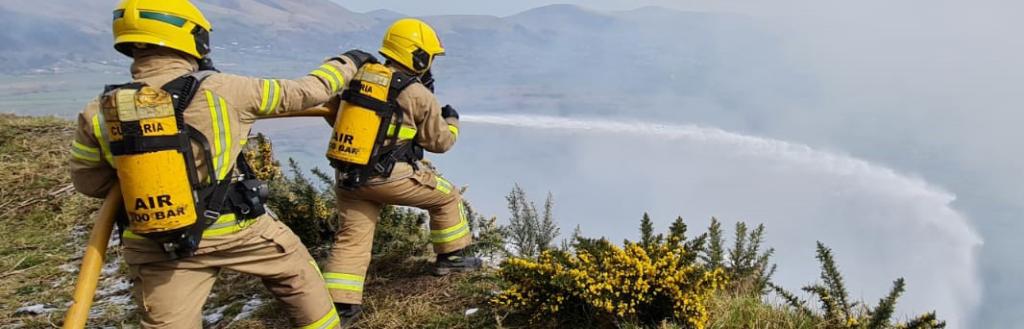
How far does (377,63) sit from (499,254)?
203 cm

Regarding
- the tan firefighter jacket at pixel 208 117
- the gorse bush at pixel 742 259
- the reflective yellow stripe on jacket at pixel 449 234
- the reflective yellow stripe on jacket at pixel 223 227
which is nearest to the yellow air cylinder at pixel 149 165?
the tan firefighter jacket at pixel 208 117

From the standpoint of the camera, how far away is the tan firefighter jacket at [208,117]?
8.49ft

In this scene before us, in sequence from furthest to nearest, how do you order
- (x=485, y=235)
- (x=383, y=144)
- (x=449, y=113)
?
(x=485, y=235) → (x=449, y=113) → (x=383, y=144)

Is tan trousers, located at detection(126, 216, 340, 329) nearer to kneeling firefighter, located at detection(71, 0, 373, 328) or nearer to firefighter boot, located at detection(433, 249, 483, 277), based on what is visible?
kneeling firefighter, located at detection(71, 0, 373, 328)

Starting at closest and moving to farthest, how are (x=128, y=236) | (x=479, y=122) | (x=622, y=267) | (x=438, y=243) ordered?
(x=128, y=236), (x=622, y=267), (x=438, y=243), (x=479, y=122)

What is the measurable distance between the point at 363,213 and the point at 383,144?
0.53 metres

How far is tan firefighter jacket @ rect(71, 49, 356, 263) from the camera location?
102 inches

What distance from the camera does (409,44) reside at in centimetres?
385

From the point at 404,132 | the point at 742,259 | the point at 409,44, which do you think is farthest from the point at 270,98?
the point at 742,259

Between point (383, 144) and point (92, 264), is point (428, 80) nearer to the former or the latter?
point (383, 144)

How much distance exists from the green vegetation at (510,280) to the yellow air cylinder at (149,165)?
1586mm

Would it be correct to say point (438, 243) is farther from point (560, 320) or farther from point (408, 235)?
point (560, 320)

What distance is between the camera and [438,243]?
4.38 m

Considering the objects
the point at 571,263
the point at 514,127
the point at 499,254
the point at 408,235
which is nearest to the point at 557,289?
the point at 571,263
